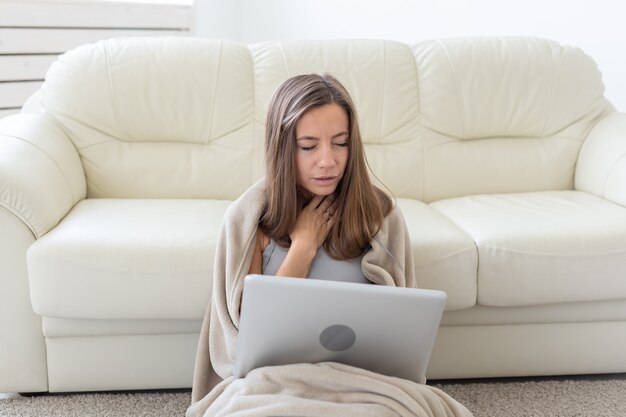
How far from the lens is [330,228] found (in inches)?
65.2

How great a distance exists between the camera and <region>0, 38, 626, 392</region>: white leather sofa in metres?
1.90

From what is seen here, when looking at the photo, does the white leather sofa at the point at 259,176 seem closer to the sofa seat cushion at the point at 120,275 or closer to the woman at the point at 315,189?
the sofa seat cushion at the point at 120,275

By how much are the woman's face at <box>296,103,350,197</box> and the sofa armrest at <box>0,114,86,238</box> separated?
2.47 feet

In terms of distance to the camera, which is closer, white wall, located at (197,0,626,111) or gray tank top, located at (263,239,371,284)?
gray tank top, located at (263,239,371,284)

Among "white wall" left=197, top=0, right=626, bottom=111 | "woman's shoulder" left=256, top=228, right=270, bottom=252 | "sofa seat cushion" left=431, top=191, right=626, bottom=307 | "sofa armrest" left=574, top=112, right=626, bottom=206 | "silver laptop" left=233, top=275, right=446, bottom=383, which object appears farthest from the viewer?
"white wall" left=197, top=0, right=626, bottom=111

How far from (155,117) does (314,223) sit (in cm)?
100

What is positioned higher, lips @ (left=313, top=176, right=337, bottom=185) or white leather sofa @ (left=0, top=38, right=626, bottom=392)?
lips @ (left=313, top=176, right=337, bottom=185)

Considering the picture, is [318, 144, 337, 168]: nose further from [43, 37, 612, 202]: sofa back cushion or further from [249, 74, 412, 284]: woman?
[43, 37, 612, 202]: sofa back cushion

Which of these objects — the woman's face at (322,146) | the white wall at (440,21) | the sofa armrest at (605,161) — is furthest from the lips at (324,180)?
the white wall at (440,21)

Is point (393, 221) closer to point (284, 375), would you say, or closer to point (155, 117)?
point (284, 375)

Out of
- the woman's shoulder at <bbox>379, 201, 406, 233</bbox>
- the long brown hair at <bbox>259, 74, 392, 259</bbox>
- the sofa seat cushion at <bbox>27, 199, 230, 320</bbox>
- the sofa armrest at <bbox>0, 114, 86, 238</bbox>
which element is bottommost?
the sofa seat cushion at <bbox>27, 199, 230, 320</bbox>

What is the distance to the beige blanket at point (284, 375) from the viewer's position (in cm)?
134

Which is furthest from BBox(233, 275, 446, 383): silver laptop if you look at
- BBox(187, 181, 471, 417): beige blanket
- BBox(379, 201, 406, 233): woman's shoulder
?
A: BBox(379, 201, 406, 233): woman's shoulder

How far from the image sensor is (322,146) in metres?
1.55
